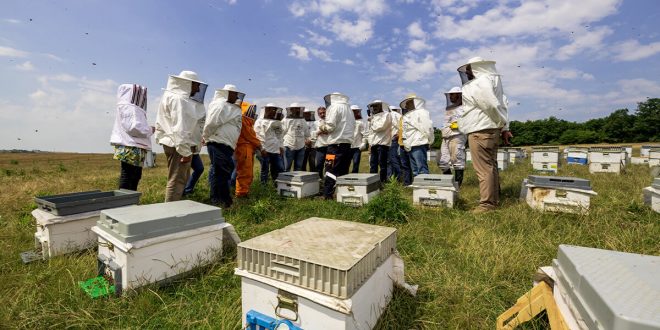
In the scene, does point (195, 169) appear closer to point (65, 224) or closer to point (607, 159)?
point (65, 224)

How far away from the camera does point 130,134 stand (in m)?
4.01

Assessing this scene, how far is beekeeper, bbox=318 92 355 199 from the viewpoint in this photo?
19.2 feet

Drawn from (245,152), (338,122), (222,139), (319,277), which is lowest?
(319,277)

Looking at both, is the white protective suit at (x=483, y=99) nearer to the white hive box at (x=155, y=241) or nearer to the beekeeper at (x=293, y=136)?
the white hive box at (x=155, y=241)

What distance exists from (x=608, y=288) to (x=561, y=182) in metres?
3.35

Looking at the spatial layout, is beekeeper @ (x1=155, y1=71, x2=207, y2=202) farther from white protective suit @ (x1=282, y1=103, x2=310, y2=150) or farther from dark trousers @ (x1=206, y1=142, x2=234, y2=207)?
white protective suit @ (x1=282, y1=103, x2=310, y2=150)

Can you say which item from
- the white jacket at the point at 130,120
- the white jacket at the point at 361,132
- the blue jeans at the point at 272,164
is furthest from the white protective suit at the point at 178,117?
the white jacket at the point at 361,132

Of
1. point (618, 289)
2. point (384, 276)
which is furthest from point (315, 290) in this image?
point (618, 289)

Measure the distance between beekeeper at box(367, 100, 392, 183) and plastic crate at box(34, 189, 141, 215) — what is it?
5.19 metres

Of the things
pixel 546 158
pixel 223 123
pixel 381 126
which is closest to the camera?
pixel 223 123

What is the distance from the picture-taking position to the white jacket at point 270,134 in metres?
7.11

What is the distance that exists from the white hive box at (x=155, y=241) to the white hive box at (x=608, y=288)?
2299 mm

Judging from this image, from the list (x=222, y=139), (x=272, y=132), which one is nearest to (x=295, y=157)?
(x=272, y=132)

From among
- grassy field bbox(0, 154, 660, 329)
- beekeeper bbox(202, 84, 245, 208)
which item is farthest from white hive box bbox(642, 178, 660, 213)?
beekeeper bbox(202, 84, 245, 208)
